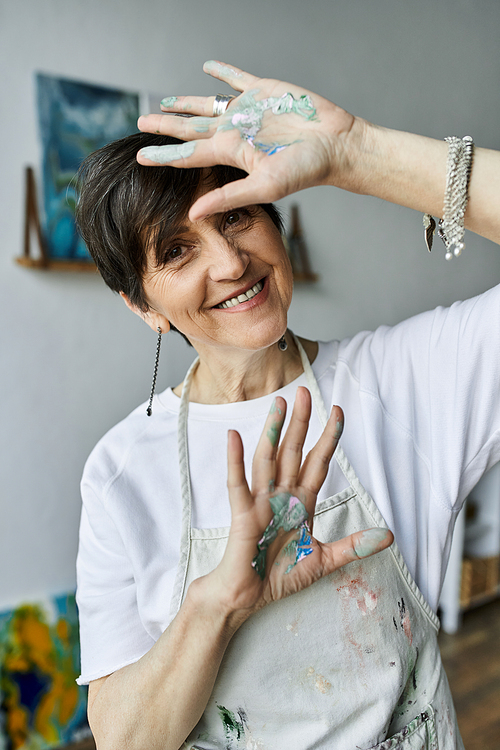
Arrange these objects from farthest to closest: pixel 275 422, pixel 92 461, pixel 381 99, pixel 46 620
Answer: pixel 381 99 → pixel 46 620 → pixel 92 461 → pixel 275 422

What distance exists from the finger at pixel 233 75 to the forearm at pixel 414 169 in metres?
0.15

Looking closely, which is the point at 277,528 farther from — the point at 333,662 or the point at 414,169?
the point at 414,169

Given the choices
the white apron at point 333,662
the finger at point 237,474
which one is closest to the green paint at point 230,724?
the white apron at point 333,662

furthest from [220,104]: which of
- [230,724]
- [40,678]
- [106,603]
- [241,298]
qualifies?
[40,678]

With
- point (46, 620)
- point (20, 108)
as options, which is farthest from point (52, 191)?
point (46, 620)

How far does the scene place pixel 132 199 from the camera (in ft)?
3.02

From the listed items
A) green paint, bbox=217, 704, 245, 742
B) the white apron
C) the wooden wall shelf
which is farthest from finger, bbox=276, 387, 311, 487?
the wooden wall shelf

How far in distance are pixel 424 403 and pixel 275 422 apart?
1.14 feet

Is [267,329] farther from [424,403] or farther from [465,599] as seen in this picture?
[465,599]

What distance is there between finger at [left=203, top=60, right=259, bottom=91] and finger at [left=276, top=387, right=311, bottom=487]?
1.34 feet

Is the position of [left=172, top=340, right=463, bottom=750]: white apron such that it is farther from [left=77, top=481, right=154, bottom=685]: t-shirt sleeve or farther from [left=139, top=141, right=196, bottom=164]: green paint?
[left=139, top=141, right=196, bottom=164]: green paint

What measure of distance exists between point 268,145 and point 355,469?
538mm

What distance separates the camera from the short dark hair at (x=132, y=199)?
0.90 meters

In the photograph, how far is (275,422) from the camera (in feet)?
2.39
